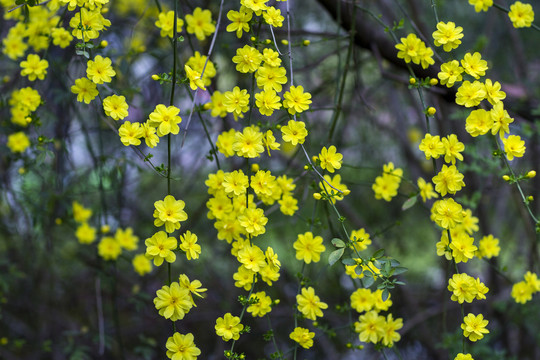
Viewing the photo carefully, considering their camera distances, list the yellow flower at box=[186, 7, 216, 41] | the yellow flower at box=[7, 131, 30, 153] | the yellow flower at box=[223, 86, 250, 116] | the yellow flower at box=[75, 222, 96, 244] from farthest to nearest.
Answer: the yellow flower at box=[75, 222, 96, 244] < the yellow flower at box=[7, 131, 30, 153] < the yellow flower at box=[186, 7, 216, 41] < the yellow flower at box=[223, 86, 250, 116]

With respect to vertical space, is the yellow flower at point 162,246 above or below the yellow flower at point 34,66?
below

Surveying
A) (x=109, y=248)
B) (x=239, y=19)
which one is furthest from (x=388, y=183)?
(x=109, y=248)

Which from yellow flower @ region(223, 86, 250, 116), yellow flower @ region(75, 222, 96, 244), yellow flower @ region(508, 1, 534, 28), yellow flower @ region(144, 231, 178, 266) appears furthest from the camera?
yellow flower @ region(75, 222, 96, 244)

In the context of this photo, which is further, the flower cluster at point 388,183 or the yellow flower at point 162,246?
the flower cluster at point 388,183

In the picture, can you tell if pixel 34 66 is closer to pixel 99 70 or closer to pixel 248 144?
pixel 99 70

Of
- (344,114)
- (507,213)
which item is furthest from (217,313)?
(507,213)

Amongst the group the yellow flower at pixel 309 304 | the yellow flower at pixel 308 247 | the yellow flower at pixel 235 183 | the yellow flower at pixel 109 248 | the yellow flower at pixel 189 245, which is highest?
the yellow flower at pixel 235 183

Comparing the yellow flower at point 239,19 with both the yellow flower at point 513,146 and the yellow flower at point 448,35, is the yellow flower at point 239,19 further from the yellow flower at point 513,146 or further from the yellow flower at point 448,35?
the yellow flower at point 513,146

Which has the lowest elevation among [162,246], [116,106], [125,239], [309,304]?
[125,239]

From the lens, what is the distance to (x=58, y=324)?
253 cm

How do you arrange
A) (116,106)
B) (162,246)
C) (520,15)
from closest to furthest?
(162,246), (116,106), (520,15)

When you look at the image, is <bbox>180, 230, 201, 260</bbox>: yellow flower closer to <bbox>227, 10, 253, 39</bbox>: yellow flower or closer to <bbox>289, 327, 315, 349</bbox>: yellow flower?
<bbox>289, 327, 315, 349</bbox>: yellow flower

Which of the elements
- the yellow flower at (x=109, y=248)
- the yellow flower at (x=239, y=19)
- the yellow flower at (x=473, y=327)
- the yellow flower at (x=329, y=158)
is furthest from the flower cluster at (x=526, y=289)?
the yellow flower at (x=109, y=248)

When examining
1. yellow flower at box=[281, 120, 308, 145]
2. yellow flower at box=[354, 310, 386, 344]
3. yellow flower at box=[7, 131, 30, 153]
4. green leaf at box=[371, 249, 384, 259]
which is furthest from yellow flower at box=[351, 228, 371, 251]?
yellow flower at box=[7, 131, 30, 153]
